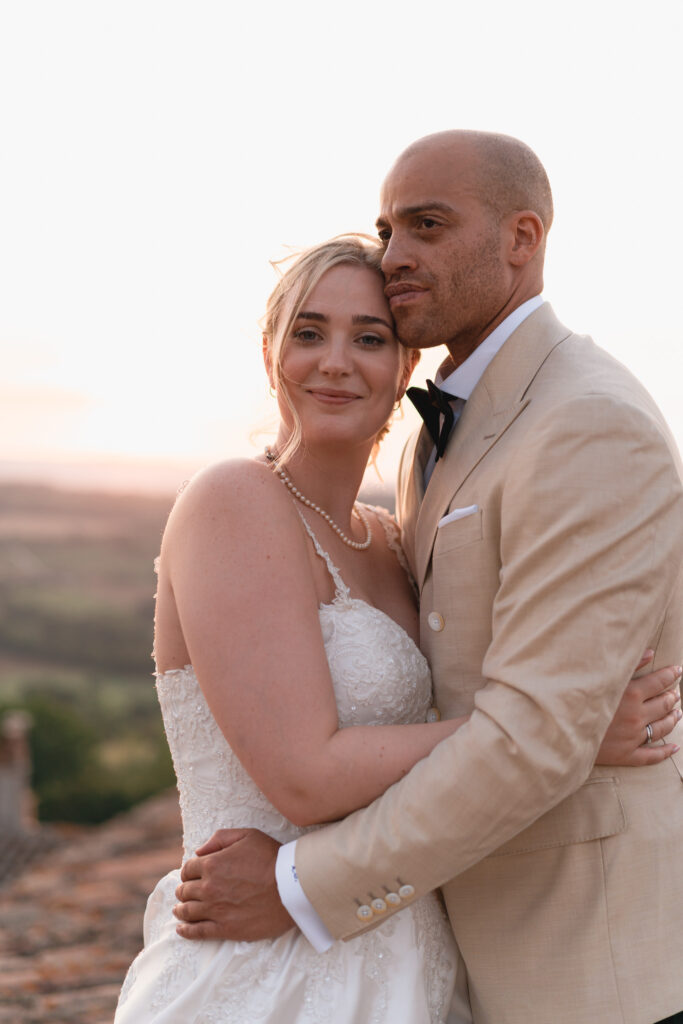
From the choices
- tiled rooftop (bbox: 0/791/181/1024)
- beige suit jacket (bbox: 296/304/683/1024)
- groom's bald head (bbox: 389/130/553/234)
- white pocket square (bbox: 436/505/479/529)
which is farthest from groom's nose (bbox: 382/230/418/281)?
tiled rooftop (bbox: 0/791/181/1024)

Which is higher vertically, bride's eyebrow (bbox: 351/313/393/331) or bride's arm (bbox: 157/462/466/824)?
bride's eyebrow (bbox: 351/313/393/331)

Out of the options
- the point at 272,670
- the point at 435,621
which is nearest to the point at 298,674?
the point at 272,670

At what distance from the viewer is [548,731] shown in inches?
90.7

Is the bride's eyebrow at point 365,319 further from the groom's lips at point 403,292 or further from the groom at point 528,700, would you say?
the groom at point 528,700

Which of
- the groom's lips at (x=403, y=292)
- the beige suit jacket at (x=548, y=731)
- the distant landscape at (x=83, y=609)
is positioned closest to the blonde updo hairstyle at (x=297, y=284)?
the groom's lips at (x=403, y=292)

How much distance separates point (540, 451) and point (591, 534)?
0.23 metres

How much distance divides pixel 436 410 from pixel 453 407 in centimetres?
9

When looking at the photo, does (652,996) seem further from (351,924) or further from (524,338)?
(524,338)

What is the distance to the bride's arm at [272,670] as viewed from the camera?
2.49 metres

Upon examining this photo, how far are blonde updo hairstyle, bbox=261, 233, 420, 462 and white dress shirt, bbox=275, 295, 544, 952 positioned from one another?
0.25 meters

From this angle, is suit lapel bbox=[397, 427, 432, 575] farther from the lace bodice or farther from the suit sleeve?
the suit sleeve

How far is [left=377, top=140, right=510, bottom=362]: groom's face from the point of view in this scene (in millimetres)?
2947

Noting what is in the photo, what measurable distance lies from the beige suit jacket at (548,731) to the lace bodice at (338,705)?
13cm

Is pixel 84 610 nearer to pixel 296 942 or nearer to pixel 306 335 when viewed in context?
pixel 306 335
